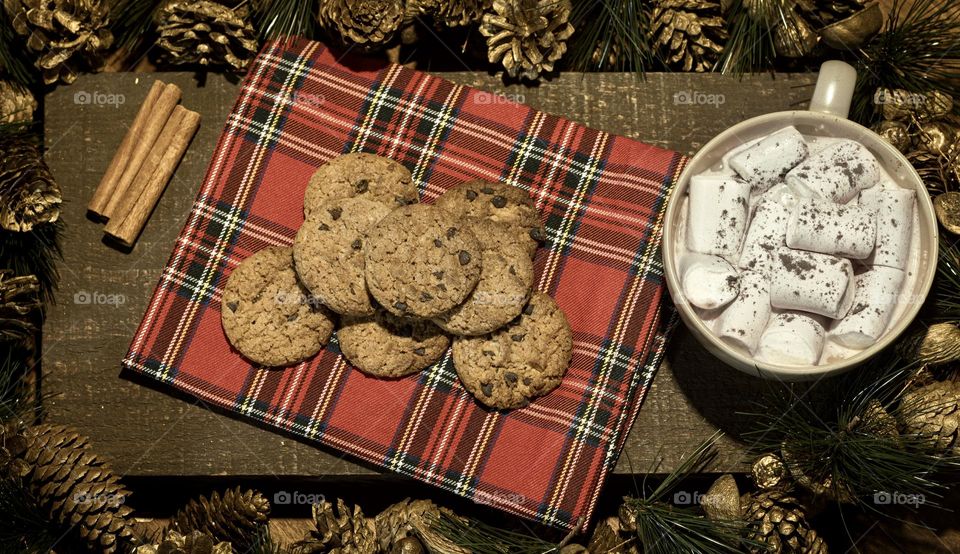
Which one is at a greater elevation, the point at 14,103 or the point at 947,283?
the point at 947,283

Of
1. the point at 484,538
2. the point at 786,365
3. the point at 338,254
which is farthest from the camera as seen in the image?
the point at 484,538

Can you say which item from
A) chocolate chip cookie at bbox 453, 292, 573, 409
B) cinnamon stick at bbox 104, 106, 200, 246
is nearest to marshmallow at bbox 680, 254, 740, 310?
chocolate chip cookie at bbox 453, 292, 573, 409

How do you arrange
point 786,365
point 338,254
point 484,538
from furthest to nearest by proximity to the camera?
point 484,538 → point 338,254 → point 786,365

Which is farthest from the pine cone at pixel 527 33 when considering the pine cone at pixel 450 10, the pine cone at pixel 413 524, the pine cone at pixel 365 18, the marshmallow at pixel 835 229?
the pine cone at pixel 413 524

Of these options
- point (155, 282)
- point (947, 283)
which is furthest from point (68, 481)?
point (947, 283)

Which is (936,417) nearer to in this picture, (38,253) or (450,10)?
(450,10)

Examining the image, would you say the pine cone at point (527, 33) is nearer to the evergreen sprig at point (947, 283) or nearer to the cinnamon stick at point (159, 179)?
the cinnamon stick at point (159, 179)
